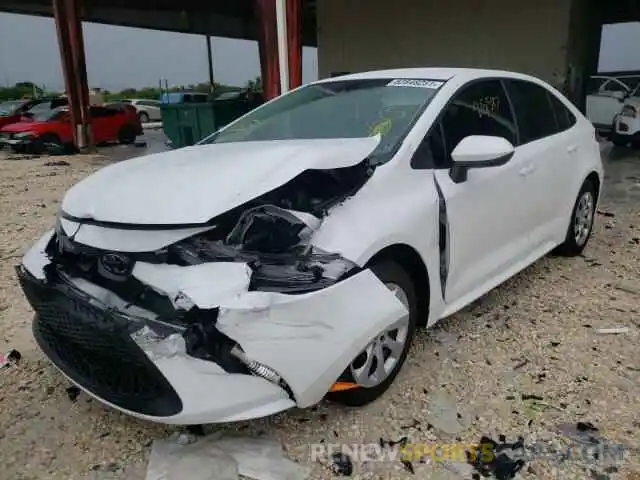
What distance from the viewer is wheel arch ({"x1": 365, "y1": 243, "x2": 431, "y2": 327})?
97.9 inches

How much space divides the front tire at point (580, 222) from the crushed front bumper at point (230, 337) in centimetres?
265

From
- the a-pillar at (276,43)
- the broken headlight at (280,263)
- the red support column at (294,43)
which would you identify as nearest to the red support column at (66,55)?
the a-pillar at (276,43)

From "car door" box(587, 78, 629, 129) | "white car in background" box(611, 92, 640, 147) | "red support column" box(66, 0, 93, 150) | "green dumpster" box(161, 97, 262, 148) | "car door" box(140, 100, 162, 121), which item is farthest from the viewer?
"car door" box(140, 100, 162, 121)

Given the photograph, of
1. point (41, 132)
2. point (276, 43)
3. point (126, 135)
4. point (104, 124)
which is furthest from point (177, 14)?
point (276, 43)

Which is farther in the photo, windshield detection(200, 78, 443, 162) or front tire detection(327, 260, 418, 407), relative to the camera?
windshield detection(200, 78, 443, 162)

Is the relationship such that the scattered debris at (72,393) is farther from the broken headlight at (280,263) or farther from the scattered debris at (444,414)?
the scattered debris at (444,414)

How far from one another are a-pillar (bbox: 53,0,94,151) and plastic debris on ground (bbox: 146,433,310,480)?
43.7 feet

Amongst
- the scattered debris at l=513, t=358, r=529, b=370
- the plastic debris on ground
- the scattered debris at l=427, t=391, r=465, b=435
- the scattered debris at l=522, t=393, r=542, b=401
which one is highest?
the plastic debris on ground

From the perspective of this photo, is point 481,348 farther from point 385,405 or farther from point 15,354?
point 15,354

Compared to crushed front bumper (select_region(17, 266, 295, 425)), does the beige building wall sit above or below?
above

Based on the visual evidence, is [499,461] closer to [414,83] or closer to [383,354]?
[383,354]

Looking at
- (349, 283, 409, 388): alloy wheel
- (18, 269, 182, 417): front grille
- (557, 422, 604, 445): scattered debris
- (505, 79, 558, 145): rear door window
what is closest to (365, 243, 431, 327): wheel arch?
(349, 283, 409, 388): alloy wheel

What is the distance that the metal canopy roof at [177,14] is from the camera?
19.3 meters

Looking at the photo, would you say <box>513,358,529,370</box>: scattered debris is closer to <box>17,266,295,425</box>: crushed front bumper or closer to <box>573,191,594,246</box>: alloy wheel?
<box>17,266,295,425</box>: crushed front bumper
